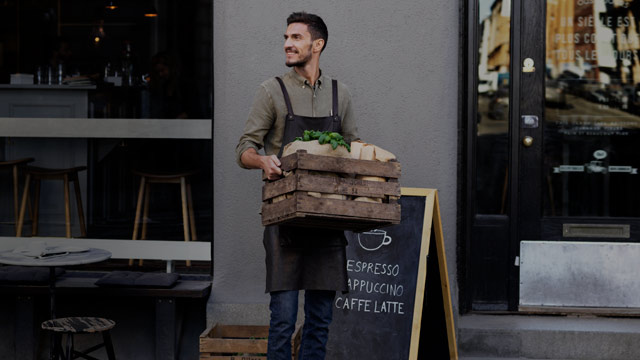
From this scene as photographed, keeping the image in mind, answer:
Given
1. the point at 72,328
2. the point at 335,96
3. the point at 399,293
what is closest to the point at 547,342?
the point at 399,293

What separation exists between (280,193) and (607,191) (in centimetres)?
320

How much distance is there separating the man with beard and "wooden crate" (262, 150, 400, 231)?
187 mm

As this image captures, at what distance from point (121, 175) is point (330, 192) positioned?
8.48 feet

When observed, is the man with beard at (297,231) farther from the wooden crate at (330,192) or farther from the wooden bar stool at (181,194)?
the wooden bar stool at (181,194)

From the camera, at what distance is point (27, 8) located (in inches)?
248

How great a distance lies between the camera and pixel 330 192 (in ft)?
11.6

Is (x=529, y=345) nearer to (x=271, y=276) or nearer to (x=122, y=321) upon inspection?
(x=271, y=276)

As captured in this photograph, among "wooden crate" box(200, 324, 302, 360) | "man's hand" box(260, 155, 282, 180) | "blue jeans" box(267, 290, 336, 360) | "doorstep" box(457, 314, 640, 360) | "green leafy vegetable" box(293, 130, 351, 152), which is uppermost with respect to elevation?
"green leafy vegetable" box(293, 130, 351, 152)

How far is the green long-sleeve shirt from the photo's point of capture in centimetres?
392

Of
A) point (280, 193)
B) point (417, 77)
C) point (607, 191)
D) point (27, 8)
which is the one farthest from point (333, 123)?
point (27, 8)

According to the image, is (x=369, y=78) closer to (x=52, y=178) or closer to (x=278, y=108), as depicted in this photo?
(x=278, y=108)

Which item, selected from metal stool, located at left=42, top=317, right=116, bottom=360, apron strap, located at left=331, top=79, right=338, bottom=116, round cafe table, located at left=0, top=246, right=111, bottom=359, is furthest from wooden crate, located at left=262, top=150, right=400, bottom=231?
metal stool, located at left=42, top=317, right=116, bottom=360

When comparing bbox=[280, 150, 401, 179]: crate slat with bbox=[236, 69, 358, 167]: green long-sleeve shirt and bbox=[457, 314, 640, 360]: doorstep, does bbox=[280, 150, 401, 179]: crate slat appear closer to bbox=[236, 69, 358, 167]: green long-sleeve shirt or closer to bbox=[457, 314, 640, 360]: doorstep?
bbox=[236, 69, 358, 167]: green long-sleeve shirt

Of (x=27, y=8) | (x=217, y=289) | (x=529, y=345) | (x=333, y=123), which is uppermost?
(x=27, y=8)
